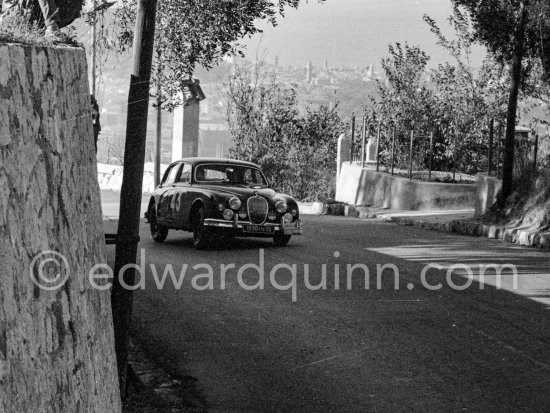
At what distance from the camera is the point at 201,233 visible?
14.3m

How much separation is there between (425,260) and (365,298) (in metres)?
3.14

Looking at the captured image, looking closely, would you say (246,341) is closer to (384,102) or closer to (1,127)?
(1,127)

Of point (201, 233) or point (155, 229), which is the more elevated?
point (201, 233)

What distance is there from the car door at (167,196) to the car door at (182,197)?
11cm

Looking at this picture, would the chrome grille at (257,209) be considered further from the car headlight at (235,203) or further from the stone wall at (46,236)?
the stone wall at (46,236)

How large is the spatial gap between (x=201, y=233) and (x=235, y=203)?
0.67 meters

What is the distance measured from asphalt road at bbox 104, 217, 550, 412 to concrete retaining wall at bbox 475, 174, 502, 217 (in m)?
5.56

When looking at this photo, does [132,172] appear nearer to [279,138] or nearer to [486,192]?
[486,192]

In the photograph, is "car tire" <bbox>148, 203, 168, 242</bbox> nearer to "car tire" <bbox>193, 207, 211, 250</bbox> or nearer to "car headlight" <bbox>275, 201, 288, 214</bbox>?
"car tire" <bbox>193, 207, 211, 250</bbox>

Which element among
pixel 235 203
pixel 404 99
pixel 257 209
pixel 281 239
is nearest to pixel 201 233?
pixel 235 203

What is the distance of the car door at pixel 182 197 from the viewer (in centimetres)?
1504

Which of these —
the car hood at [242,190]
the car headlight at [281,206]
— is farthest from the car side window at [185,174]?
the car headlight at [281,206]

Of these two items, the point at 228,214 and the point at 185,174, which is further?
the point at 185,174

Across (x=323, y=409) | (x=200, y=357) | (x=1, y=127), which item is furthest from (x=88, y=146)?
(x=200, y=357)
